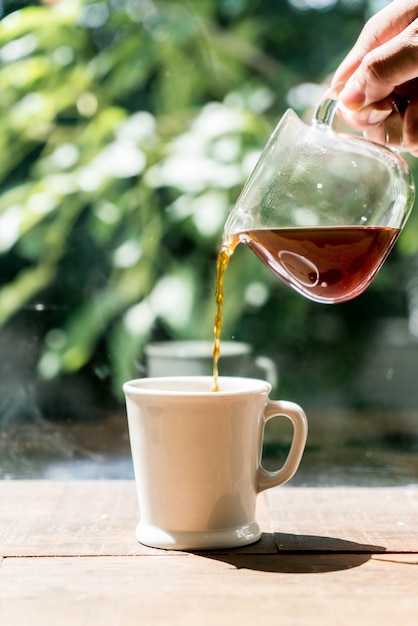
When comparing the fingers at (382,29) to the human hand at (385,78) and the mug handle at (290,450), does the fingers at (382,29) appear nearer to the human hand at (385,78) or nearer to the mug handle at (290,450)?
the human hand at (385,78)

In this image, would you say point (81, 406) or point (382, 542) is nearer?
point (382, 542)

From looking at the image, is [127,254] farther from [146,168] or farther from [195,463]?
[195,463]

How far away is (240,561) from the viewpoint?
2.15 ft

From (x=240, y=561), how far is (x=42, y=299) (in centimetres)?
62

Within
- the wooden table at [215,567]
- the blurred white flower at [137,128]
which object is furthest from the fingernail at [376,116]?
the blurred white flower at [137,128]

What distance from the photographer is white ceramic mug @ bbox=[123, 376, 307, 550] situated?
0.67 meters

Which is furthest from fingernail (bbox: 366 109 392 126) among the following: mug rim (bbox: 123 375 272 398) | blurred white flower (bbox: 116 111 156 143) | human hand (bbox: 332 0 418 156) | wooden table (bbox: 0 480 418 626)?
blurred white flower (bbox: 116 111 156 143)

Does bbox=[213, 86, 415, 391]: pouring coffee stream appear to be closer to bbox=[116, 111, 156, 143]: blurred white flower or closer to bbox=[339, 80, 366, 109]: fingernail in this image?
bbox=[339, 80, 366, 109]: fingernail

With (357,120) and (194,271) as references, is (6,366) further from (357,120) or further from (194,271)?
(357,120)

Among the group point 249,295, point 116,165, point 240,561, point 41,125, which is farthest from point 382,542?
point 41,125

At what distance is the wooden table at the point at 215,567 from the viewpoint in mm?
548

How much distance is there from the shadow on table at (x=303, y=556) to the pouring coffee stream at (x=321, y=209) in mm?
220

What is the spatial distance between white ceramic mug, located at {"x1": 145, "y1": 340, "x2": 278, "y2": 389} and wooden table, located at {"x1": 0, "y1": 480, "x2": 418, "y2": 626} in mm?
285

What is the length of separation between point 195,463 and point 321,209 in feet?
0.82
